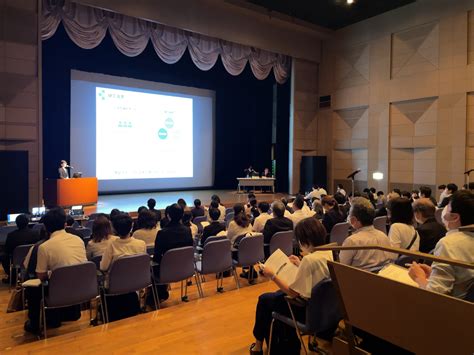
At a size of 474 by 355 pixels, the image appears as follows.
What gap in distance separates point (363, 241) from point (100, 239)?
2713mm

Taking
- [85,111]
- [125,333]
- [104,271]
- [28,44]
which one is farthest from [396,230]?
[85,111]

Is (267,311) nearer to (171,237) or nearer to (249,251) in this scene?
(171,237)

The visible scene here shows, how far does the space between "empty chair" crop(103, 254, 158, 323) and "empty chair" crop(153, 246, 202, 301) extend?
0.24 metres

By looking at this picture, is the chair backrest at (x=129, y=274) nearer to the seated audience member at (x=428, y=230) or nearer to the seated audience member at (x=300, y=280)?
the seated audience member at (x=300, y=280)

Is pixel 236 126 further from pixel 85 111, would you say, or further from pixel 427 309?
pixel 427 309

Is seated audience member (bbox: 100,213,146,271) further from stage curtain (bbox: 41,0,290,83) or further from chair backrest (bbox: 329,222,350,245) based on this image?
stage curtain (bbox: 41,0,290,83)

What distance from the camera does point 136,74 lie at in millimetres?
12398

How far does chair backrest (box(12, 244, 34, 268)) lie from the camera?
4.23 meters

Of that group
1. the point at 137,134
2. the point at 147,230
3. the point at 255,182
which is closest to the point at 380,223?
the point at 147,230

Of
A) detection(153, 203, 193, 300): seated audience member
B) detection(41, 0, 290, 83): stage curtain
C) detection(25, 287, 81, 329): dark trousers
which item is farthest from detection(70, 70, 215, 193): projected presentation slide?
detection(25, 287, 81, 329): dark trousers

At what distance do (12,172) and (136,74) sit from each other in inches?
206

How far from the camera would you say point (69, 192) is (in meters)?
9.86

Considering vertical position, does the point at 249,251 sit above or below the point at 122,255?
below

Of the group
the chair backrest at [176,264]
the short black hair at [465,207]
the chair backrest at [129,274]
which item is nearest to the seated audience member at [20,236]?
the chair backrest at [129,274]
